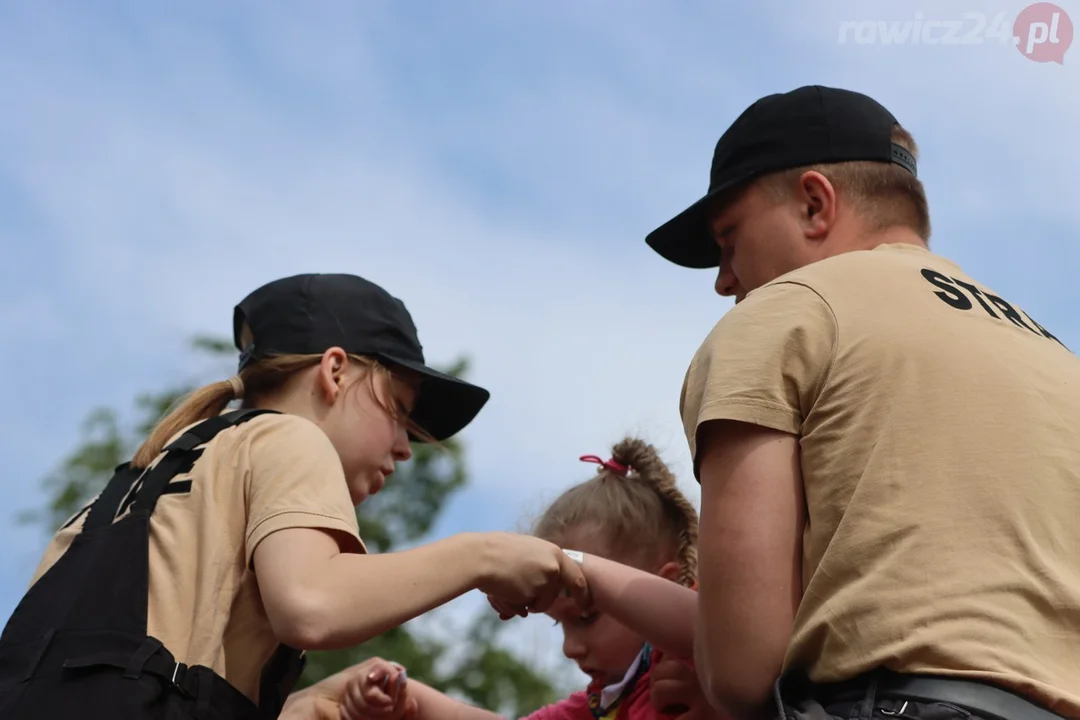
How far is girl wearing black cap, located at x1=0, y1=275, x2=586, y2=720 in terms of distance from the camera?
2750 mm

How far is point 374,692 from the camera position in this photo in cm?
372

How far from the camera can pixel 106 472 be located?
21172 millimetres

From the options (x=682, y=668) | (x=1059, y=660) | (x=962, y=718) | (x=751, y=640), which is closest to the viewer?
(x=962, y=718)

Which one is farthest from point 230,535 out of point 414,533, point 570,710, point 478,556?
point 414,533

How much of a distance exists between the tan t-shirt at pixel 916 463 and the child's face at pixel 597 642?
1440mm

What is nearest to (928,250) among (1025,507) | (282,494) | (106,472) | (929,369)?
(929,369)

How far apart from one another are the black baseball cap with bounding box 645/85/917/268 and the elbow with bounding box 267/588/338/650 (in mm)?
1392

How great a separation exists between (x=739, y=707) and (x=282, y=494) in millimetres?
1151

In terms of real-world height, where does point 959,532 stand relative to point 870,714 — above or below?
above

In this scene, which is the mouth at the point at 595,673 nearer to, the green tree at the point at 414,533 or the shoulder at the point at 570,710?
the shoulder at the point at 570,710

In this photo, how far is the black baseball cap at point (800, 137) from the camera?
3148 mm

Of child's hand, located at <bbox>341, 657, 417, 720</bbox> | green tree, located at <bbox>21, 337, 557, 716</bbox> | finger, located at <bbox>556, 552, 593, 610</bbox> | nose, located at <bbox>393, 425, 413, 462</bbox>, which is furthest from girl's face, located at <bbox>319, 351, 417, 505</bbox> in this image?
green tree, located at <bbox>21, 337, 557, 716</bbox>

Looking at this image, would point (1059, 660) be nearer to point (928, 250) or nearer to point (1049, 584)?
point (1049, 584)

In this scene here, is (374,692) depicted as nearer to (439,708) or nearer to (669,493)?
(439,708)
